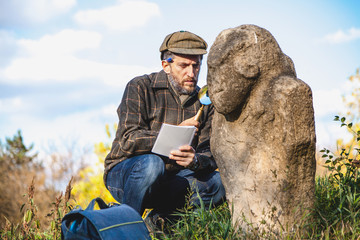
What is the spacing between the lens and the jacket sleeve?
4.27 metres

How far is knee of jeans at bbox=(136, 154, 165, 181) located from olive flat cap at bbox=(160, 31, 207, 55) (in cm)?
117

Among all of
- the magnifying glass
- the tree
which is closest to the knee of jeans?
the magnifying glass

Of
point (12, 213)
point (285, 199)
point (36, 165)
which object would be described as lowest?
point (12, 213)

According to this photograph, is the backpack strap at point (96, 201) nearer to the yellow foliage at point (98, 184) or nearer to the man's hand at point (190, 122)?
the man's hand at point (190, 122)

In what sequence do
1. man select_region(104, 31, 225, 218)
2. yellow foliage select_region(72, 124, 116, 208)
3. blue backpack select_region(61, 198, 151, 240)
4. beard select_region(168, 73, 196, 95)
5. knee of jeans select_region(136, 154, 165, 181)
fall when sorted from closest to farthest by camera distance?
1. blue backpack select_region(61, 198, 151, 240)
2. knee of jeans select_region(136, 154, 165, 181)
3. man select_region(104, 31, 225, 218)
4. beard select_region(168, 73, 196, 95)
5. yellow foliage select_region(72, 124, 116, 208)

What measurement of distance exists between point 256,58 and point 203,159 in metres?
1.55

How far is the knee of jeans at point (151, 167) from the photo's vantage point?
13.5ft

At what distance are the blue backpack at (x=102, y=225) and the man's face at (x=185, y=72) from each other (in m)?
1.81

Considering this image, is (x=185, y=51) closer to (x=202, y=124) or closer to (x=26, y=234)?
(x=202, y=124)

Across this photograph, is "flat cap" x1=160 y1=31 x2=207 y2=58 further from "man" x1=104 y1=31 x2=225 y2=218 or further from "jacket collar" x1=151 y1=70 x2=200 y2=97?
"jacket collar" x1=151 y1=70 x2=200 y2=97

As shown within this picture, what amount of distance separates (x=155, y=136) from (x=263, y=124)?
55.4 inches

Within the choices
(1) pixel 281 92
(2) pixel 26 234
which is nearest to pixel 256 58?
(1) pixel 281 92

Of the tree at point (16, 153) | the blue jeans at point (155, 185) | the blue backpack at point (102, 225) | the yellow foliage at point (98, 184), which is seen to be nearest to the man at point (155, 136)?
the blue jeans at point (155, 185)

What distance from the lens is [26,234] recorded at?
13.1ft
